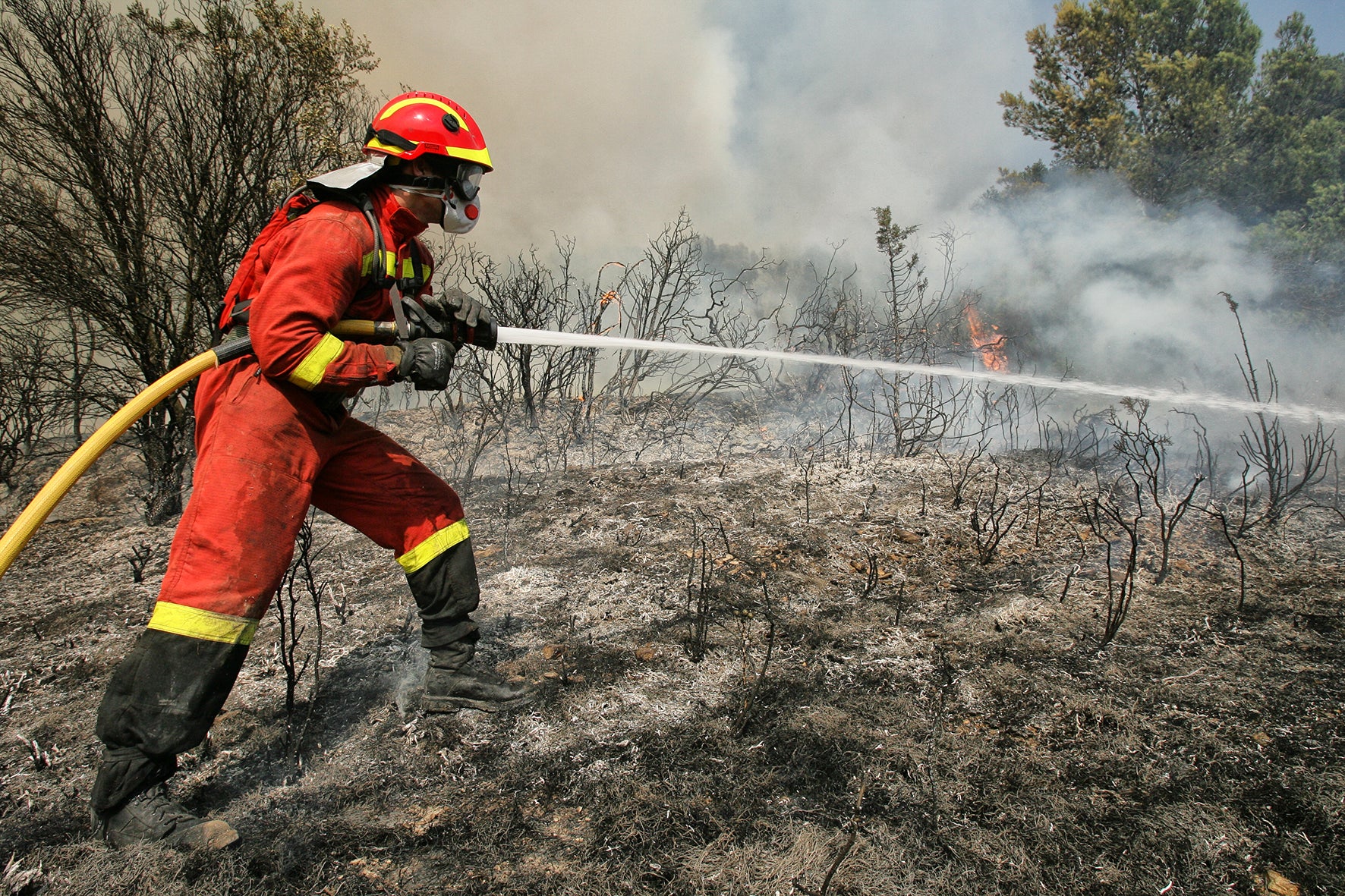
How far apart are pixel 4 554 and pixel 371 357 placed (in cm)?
101

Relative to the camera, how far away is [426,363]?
2219 millimetres

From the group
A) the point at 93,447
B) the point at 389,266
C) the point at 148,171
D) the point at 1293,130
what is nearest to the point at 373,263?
the point at 389,266

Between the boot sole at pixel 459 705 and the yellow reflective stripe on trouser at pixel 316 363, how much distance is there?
1.20 metres

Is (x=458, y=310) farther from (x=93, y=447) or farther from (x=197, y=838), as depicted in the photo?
(x=197, y=838)

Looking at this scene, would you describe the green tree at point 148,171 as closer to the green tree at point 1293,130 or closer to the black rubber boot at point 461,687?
the black rubber boot at point 461,687

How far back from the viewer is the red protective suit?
1799 millimetres

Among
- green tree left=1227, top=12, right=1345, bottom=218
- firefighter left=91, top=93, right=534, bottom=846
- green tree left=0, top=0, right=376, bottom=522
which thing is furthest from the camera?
green tree left=1227, top=12, right=1345, bottom=218

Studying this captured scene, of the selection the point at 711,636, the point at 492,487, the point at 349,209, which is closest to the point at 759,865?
the point at 711,636

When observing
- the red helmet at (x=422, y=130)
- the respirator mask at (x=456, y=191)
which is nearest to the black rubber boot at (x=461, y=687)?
the respirator mask at (x=456, y=191)

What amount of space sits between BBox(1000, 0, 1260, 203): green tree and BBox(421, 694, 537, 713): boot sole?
15.7 metres

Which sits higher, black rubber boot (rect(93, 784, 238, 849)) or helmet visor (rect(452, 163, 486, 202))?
helmet visor (rect(452, 163, 486, 202))

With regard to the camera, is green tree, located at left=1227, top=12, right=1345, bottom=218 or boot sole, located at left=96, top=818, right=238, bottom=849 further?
green tree, located at left=1227, top=12, right=1345, bottom=218

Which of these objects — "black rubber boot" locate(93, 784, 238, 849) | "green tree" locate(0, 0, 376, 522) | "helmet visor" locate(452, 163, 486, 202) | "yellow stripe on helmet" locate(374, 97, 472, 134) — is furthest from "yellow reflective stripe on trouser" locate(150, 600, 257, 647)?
"green tree" locate(0, 0, 376, 522)

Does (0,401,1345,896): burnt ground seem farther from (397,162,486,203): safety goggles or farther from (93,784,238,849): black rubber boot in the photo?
(397,162,486,203): safety goggles
